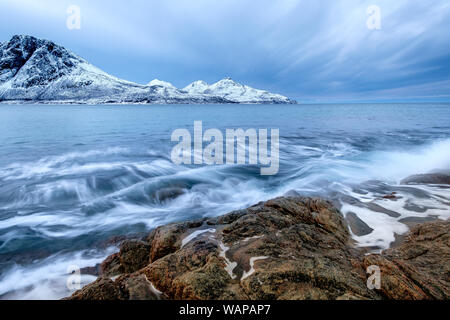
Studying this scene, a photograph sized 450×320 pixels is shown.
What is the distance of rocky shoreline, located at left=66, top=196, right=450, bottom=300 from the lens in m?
2.59

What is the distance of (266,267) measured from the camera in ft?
9.48

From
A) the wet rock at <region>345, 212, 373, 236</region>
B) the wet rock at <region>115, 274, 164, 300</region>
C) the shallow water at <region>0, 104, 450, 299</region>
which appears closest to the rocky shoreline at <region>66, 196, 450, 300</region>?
the wet rock at <region>115, 274, 164, 300</region>

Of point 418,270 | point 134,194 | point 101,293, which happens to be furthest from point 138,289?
point 134,194

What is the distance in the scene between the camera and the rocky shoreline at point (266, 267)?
2592mm

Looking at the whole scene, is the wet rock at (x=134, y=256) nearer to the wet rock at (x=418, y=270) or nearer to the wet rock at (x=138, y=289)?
the wet rock at (x=138, y=289)

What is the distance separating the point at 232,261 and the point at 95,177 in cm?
946

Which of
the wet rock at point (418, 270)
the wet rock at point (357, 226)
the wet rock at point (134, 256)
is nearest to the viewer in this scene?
the wet rock at point (418, 270)

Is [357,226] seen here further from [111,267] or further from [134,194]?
[134,194]

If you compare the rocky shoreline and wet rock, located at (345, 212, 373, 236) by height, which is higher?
the rocky shoreline

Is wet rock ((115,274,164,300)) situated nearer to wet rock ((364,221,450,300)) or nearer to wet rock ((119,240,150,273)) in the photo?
wet rock ((119,240,150,273))

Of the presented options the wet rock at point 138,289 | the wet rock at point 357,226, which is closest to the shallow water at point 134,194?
the wet rock at point 357,226

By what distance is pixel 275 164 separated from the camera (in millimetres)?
12992
